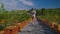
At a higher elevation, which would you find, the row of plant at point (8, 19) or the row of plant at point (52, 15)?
the row of plant at point (8, 19)

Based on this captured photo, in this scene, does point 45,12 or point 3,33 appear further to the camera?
point 45,12

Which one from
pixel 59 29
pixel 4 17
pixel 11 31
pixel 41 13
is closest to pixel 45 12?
pixel 41 13

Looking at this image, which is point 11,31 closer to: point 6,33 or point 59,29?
point 6,33

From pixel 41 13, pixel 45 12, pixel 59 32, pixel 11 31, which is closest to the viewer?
pixel 11 31

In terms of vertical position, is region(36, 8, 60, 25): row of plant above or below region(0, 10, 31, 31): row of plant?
below

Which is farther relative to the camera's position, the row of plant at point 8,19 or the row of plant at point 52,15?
the row of plant at point 52,15

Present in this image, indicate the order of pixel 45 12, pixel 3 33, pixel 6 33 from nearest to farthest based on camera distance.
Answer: pixel 3 33
pixel 6 33
pixel 45 12

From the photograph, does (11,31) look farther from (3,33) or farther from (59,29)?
(59,29)

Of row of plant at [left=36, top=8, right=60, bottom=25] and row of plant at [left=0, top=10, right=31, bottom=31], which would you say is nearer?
row of plant at [left=0, top=10, right=31, bottom=31]

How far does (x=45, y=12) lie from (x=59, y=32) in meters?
36.6

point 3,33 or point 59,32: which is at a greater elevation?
point 3,33

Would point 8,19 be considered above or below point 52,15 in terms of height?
above

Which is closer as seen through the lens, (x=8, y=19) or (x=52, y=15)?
(x=8, y=19)

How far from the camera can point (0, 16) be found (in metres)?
17.8
